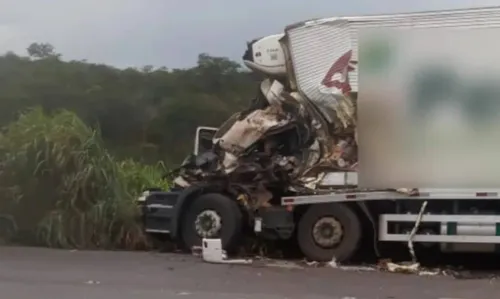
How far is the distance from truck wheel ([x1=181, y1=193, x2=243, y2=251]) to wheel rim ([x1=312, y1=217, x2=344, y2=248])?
1249mm

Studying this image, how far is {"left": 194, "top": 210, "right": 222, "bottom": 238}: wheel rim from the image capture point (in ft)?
48.2

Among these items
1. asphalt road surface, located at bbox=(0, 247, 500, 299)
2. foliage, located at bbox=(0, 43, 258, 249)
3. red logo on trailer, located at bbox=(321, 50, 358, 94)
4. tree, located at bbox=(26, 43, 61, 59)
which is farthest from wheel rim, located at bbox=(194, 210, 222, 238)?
tree, located at bbox=(26, 43, 61, 59)

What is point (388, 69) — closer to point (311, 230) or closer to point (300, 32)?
point (300, 32)

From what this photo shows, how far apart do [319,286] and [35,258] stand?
196 inches

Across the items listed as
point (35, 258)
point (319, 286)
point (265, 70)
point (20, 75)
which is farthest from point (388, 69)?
point (20, 75)

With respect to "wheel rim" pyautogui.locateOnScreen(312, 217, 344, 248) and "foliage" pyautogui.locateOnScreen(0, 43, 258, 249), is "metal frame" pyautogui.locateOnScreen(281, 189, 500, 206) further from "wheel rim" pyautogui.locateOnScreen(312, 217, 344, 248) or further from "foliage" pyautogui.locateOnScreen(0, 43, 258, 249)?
"foliage" pyautogui.locateOnScreen(0, 43, 258, 249)

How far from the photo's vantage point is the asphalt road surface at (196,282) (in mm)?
10320

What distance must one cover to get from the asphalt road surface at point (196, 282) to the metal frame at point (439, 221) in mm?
774

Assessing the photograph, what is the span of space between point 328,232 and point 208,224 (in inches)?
76.7

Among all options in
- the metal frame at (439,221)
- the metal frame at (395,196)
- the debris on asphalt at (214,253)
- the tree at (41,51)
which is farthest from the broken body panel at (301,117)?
the tree at (41,51)

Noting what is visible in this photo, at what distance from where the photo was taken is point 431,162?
13141mm

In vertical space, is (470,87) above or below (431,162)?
above

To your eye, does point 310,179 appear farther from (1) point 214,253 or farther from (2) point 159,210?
(2) point 159,210

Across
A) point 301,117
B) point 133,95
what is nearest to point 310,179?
point 301,117
